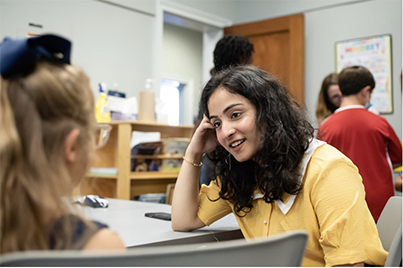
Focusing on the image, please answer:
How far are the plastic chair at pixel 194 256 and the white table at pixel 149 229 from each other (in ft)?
2.13

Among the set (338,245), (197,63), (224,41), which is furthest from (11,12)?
(197,63)

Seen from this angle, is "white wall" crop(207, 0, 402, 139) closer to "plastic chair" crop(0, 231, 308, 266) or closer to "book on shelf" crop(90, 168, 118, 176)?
"book on shelf" crop(90, 168, 118, 176)

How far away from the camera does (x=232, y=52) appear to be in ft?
7.92

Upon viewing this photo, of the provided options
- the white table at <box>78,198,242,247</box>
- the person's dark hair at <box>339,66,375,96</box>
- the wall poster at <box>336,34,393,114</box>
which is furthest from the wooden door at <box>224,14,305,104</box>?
the white table at <box>78,198,242,247</box>

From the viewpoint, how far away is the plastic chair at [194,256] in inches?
18.0

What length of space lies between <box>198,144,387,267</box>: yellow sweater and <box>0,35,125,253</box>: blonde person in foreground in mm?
707

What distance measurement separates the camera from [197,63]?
7266 mm

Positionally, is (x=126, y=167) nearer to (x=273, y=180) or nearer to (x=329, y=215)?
(x=273, y=180)

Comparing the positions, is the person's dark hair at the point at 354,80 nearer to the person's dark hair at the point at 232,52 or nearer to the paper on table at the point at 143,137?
the person's dark hair at the point at 232,52

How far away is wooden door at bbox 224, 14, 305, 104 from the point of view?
4578 millimetres

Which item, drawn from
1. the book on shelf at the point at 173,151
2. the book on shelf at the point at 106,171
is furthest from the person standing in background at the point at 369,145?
the book on shelf at the point at 106,171

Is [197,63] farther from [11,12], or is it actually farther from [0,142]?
[0,142]

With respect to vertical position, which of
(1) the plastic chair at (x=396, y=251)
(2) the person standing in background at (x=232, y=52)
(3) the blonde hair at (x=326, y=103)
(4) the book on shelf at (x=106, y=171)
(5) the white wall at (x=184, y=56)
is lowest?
(1) the plastic chair at (x=396, y=251)

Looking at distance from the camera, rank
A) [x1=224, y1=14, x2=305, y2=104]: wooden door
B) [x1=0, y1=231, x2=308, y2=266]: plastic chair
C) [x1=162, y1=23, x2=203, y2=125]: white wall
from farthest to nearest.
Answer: [x1=162, y1=23, x2=203, y2=125]: white wall
[x1=224, y1=14, x2=305, y2=104]: wooden door
[x1=0, y1=231, x2=308, y2=266]: plastic chair
